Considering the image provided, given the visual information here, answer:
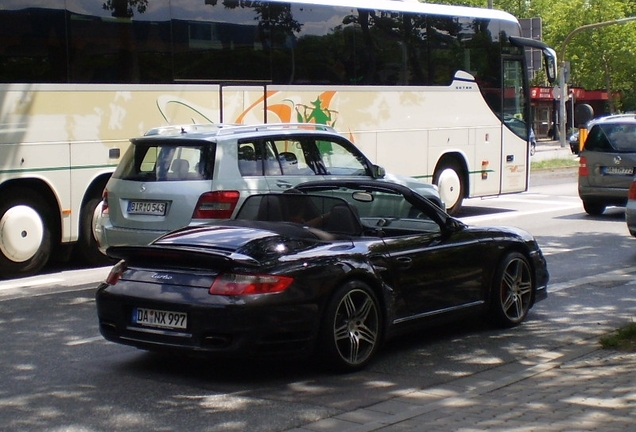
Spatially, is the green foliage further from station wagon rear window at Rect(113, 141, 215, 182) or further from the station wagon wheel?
the station wagon wheel

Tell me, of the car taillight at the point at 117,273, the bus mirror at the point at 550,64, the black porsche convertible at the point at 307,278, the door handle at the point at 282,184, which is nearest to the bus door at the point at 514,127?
the bus mirror at the point at 550,64

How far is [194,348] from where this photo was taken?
7656mm

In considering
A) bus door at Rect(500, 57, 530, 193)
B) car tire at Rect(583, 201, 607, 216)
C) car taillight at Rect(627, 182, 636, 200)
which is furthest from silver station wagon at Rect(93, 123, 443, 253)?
bus door at Rect(500, 57, 530, 193)

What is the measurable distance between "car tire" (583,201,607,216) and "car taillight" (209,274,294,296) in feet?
46.2

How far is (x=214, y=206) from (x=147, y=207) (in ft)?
3.24

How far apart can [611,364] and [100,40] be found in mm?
8983

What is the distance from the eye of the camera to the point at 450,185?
68.3 ft

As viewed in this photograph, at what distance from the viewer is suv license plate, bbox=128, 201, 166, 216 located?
492 inches

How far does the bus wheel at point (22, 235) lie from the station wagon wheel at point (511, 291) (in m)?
6.63

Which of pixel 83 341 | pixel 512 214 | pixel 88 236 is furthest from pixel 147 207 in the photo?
pixel 512 214

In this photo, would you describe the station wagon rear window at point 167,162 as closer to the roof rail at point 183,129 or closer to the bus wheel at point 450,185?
the roof rail at point 183,129

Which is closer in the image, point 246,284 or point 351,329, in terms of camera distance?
point 246,284

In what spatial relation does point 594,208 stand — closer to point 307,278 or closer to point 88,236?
point 88,236

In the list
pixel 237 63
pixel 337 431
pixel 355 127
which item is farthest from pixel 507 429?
pixel 355 127
